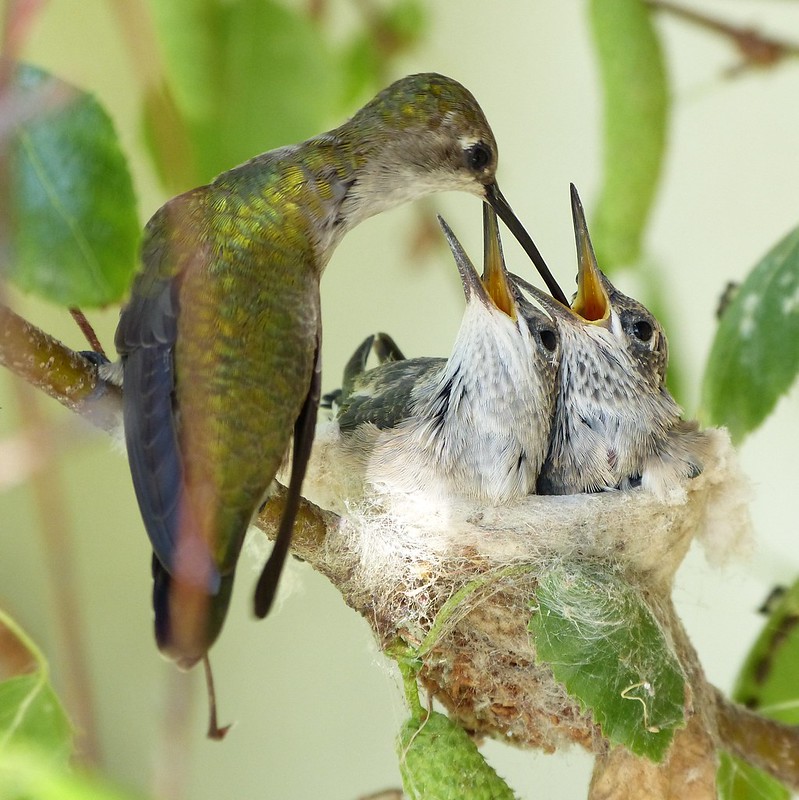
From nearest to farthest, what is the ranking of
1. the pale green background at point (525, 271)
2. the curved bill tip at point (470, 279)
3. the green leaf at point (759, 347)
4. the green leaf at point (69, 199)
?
the green leaf at point (69, 199) → the green leaf at point (759, 347) → the curved bill tip at point (470, 279) → the pale green background at point (525, 271)

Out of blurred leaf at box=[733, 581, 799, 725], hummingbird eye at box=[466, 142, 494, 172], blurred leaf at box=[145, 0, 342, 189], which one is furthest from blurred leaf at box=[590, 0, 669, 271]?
blurred leaf at box=[733, 581, 799, 725]

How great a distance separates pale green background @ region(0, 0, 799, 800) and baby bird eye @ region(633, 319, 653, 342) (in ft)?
1.42

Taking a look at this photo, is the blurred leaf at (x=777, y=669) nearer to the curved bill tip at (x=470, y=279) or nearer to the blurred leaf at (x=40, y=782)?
the curved bill tip at (x=470, y=279)

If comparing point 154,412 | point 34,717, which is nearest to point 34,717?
point 34,717

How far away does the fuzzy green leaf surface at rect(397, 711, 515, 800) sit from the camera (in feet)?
2.36

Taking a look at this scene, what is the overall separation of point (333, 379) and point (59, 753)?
3.88ft

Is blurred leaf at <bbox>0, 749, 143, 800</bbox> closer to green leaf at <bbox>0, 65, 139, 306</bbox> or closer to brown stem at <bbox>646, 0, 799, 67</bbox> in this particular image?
green leaf at <bbox>0, 65, 139, 306</bbox>

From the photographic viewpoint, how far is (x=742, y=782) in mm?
1172

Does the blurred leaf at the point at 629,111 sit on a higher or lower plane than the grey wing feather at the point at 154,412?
higher

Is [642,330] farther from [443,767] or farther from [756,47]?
[443,767]

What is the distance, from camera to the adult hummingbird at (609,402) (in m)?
1.11

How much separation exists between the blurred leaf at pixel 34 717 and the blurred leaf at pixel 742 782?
79 centimetres

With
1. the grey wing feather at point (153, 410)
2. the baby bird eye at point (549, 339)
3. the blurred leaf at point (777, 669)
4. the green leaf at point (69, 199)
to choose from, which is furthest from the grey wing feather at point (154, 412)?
the blurred leaf at point (777, 669)

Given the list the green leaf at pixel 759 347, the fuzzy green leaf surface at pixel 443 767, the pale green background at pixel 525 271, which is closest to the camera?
the fuzzy green leaf surface at pixel 443 767
